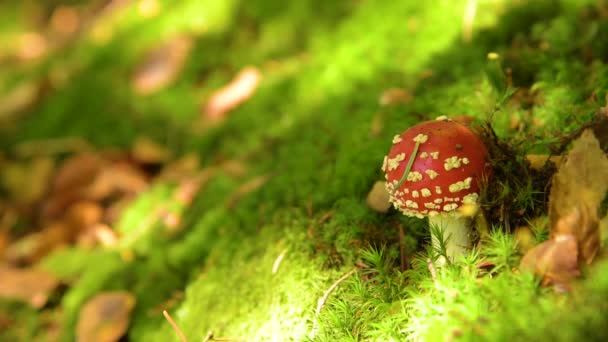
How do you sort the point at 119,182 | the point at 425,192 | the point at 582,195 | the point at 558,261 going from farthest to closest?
1. the point at 119,182
2. the point at 425,192
3. the point at 582,195
4. the point at 558,261

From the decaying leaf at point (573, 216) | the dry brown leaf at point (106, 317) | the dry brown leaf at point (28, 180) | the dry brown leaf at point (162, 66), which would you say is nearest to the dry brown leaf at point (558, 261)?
the decaying leaf at point (573, 216)

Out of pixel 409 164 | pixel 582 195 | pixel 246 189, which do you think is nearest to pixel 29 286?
pixel 246 189

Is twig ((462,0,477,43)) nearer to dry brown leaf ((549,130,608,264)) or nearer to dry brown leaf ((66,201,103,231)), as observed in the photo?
dry brown leaf ((549,130,608,264))

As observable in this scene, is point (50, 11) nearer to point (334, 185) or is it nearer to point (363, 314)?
point (334, 185)

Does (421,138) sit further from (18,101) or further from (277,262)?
(18,101)

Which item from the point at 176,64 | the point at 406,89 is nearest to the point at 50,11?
the point at 176,64

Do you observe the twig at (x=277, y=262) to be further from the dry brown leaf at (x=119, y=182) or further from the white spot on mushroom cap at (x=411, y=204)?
the dry brown leaf at (x=119, y=182)
